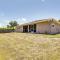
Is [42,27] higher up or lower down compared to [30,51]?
higher up

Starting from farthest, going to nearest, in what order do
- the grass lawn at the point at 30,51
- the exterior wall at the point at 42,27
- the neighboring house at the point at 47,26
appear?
1. the exterior wall at the point at 42,27
2. the neighboring house at the point at 47,26
3. the grass lawn at the point at 30,51

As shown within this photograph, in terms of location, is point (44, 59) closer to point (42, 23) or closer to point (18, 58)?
point (18, 58)

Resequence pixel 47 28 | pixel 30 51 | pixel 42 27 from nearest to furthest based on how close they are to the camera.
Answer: pixel 30 51
pixel 47 28
pixel 42 27

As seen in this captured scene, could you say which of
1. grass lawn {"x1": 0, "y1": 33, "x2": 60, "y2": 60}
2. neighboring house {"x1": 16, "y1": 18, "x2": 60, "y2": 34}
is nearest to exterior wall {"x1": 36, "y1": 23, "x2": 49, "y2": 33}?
neighboring house {"x1": 16, "y1": 18, "x2": 60, "y2": 34}

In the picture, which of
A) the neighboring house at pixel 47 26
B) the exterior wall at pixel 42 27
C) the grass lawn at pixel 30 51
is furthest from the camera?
the exterior wall at pixel 42 27

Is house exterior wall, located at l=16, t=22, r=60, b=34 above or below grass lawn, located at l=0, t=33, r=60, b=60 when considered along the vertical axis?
above

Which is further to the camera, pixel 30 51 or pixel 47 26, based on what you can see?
pixel 47 26

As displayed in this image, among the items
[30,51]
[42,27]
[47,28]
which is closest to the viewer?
[30,51]

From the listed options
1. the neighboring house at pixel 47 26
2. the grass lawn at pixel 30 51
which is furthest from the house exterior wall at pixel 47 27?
the grass lawn at pixel 30 51

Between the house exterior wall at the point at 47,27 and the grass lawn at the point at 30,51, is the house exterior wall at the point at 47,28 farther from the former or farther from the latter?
the grass lawn at the point at 30,51

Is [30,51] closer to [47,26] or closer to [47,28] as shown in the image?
[47,28]

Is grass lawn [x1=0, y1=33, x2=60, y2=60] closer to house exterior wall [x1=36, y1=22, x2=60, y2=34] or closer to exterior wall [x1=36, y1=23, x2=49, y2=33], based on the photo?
house exterior wall [x1=36, y1=22, x2=60, y2=34]

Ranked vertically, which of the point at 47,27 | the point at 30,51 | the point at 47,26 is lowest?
the point at 30,51

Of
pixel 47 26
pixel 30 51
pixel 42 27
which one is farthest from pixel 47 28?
pixel 30 51
